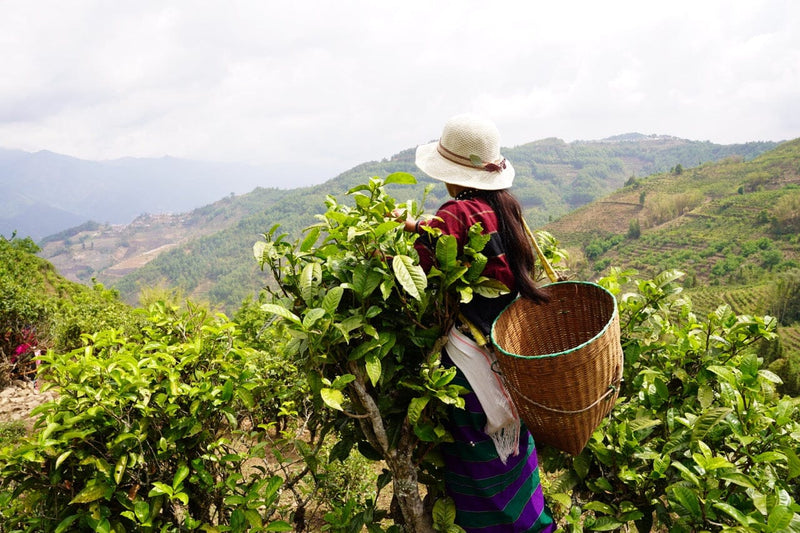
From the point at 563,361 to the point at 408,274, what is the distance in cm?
54

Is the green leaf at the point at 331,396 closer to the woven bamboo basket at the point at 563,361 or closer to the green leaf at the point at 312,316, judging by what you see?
the green leaf at the point at 312,316

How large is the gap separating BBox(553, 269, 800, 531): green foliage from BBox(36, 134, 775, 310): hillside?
3586 inches

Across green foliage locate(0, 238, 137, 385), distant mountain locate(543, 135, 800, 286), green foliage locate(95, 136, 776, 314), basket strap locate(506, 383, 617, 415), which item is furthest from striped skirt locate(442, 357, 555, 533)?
green foliage locate(95, 136, 776, 314)

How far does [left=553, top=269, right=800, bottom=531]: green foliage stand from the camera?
130 centimetres

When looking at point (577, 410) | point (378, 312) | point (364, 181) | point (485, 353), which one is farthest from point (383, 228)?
point (364, 181)

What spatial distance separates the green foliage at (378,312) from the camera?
1384mm

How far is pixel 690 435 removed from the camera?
5.08ft

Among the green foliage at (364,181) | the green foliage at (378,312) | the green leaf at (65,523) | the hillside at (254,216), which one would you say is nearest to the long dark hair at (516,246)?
the green foliage at (378,312)

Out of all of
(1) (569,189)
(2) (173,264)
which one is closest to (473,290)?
(2) (173,264)

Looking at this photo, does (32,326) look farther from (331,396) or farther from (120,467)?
(331,396)

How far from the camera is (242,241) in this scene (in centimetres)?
12669

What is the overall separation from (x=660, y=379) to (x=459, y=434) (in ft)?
2.86

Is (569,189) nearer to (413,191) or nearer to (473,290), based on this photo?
(413,191)

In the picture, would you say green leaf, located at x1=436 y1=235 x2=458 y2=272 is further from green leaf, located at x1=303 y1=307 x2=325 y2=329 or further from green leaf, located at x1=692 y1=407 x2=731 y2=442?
green leaf, located at x1=692 y1=407 x2=731 y2=442
